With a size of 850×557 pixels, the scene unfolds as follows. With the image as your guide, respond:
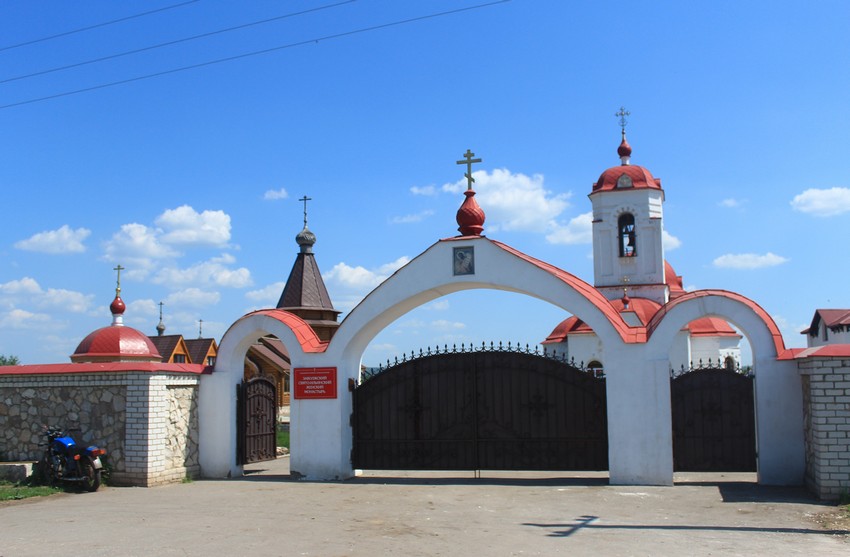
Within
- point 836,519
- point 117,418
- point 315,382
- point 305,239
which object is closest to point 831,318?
point 305,239

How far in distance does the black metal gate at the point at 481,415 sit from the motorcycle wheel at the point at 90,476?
166 inches

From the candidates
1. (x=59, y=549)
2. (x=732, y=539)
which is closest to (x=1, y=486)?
(x=59, y=549)

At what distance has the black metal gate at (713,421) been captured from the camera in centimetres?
1263

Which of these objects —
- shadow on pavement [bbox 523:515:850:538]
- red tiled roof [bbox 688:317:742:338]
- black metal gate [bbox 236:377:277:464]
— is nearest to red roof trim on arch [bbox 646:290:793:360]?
shadow on pavement [bbox 523:515:850:538]

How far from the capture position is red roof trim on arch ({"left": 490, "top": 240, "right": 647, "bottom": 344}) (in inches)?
504

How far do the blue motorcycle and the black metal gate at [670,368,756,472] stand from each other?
9.23 m

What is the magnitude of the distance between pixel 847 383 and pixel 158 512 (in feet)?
30.2

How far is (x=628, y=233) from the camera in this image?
3450cm

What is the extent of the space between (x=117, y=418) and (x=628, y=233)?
25.4 metres

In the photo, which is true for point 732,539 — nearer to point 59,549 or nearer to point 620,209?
point 59,549

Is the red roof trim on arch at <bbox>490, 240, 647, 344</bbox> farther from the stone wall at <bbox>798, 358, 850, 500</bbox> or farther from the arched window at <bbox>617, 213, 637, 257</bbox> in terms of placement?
the arched window at <bbox>617, 213, 637, 257</bbox>

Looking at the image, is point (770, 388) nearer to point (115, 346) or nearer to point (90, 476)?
point (90, 476)

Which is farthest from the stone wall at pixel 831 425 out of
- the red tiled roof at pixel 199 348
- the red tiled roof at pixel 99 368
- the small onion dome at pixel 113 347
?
the red tiled roof at pixel 199 348

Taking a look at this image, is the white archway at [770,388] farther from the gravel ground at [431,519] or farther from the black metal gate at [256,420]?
the black metal gate at [256,420]
